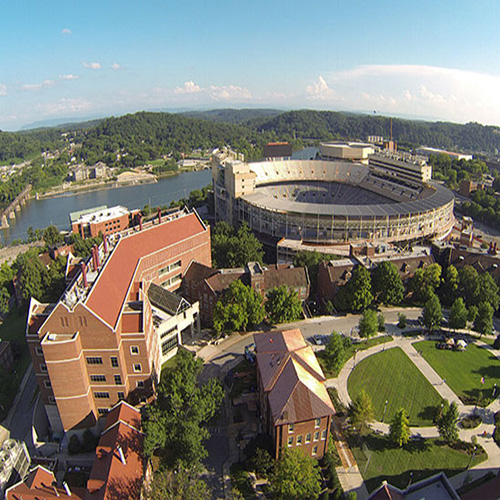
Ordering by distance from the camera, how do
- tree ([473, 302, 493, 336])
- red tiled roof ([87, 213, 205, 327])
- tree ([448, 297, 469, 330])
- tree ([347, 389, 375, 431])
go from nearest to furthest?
1. tree ([347, 389, 375, 431])
2. red tiled roof ([87, 213, 205, 327])
3. tree ([473, 302, 493, 336])
4. tree ([448, 297, 469, 330])

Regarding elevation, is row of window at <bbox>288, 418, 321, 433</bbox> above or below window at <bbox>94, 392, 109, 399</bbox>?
above

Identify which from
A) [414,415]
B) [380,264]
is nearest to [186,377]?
[414,415]

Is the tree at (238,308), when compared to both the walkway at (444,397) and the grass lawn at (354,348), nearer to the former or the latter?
the grass lawn at (354,348)

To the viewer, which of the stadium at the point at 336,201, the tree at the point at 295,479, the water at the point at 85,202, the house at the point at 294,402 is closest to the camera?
the tree at the point at 295,479

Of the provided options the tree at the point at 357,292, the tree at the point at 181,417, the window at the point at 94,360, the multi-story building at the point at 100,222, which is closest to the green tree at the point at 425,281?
the tree at the point at 357,292

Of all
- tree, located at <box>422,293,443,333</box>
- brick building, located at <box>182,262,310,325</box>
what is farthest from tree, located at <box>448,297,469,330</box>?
brick building, located at <box>182,262,310,325</box>

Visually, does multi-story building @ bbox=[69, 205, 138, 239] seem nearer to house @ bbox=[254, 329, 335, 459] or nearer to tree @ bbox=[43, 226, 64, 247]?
tree @ bbox=[43, 226, 64, 247]

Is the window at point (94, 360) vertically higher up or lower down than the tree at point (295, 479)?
higher up

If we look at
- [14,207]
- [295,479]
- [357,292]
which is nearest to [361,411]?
[295,479]
